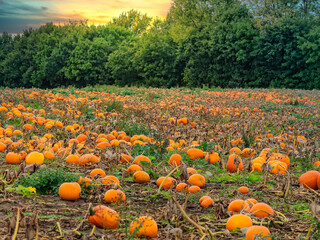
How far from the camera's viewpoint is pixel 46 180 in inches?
150

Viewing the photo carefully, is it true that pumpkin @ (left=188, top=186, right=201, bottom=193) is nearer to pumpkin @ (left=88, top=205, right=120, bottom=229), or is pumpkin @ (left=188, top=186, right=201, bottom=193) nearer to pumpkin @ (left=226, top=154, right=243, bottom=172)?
pumpkin @ (left=226, top=154, right=243, bottom=172)

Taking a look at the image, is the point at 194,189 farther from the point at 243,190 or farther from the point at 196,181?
the point at 243,190

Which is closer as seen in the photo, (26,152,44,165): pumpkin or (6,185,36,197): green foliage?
(6,185,36,197): green foliage

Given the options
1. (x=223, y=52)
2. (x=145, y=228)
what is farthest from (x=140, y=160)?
(x=223, y=52)

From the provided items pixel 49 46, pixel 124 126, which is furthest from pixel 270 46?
pixel 49 46

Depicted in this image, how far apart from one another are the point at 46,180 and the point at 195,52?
120 ft

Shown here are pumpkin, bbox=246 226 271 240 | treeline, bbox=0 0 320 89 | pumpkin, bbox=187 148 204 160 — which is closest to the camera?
pumpkin, bbox=246 226 271 240

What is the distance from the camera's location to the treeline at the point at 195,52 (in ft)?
112

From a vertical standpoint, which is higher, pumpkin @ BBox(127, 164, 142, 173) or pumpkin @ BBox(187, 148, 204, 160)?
pumpkin @ BBox(187, 148, 204, 160)

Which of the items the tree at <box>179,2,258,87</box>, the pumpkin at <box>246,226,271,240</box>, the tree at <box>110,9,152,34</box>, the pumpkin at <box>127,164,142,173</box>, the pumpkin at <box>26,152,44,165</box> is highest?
the tree at <box>110,9,152,34</box>

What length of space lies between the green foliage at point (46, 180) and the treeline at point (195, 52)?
103ft

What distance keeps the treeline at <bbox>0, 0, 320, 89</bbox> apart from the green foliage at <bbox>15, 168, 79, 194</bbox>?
103 feet

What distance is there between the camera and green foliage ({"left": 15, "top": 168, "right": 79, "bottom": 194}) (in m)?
3.79

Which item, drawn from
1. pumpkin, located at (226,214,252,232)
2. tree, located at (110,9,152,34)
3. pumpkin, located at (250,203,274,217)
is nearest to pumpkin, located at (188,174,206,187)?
pumpkin, located at (250,203,274,217)
